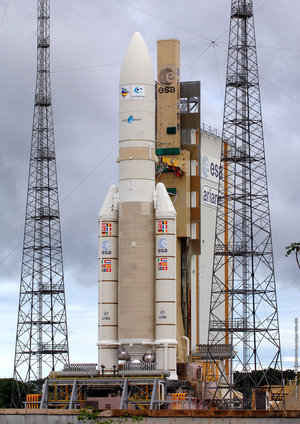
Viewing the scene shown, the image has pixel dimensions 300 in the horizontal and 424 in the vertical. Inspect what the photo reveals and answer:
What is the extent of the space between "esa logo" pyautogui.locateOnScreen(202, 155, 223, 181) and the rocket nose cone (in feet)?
46.6

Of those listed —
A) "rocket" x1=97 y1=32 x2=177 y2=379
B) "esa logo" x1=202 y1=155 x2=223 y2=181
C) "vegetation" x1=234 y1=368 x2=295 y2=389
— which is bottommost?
"vegetation" x1=234 y1=368 x2=295 y2=389

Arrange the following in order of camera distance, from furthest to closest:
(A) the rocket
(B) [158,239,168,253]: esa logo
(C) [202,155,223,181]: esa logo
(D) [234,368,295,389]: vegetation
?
(C) [202,155,223,181]: esa logo → (B) [158,239,168,253]: esa logo → (A) the rocket → (D) [234,368,295,389]: vegetation

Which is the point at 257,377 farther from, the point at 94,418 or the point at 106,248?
the point at 94,418

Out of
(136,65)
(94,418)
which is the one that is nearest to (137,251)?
(136,65)

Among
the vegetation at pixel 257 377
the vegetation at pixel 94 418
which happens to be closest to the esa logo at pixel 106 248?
the vegetation at pixel 257 377

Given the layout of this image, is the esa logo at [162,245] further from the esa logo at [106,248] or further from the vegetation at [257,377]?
the vegetation at [257,377]

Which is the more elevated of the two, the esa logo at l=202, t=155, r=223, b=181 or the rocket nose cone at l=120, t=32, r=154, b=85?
the rocket nose cone at l=120, t=32, r=154, b=85

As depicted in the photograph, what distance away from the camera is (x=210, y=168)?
93750 mm

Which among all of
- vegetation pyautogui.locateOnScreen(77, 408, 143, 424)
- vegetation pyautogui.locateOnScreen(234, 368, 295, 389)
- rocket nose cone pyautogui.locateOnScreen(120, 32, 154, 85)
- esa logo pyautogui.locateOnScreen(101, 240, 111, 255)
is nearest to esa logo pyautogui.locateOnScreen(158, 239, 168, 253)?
esa logo pyautogui.locateOnScreen(101, 240, 111, 255)

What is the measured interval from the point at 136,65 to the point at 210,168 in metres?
16.5

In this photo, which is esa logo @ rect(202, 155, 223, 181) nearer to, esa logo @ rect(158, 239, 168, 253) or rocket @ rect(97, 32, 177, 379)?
rocket @ rect(97, 32, 177, 379)

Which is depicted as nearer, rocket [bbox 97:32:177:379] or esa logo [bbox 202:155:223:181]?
rocket [bbox 97:32:177:379]

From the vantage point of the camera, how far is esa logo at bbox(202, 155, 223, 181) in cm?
9247

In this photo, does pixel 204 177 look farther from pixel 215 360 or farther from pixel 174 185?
pixel 215 360
